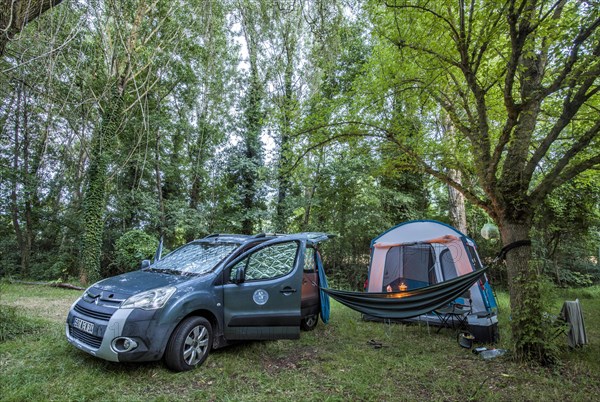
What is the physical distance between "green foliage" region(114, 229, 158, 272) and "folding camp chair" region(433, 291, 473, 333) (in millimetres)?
7885

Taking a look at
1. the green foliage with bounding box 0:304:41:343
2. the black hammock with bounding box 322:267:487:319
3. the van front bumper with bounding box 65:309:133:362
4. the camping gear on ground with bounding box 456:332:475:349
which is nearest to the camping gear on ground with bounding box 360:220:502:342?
the camping gear on ground with bounding box 456:332:475:349

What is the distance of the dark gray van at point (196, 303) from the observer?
291cm

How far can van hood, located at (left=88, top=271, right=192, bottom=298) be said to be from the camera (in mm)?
3156

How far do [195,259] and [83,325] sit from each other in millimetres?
1277

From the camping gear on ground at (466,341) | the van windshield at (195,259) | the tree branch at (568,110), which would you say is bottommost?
the camping gear on ground at (466,341)

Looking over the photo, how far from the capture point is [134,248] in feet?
31.1

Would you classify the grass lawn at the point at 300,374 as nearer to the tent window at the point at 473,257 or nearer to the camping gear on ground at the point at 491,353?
the camping gear on ground at the point at 491,353

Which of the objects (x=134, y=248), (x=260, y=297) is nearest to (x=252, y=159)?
(x=134, y=248)

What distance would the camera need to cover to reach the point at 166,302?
10.0 ft

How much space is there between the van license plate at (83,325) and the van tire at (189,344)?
715 mm

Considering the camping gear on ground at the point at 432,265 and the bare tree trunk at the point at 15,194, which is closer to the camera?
the camping gear on ground at the point at 432,265

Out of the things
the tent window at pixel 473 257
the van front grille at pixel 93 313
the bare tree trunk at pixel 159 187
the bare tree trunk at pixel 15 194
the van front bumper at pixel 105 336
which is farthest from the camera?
the bare tree trunk at pixel 159 187

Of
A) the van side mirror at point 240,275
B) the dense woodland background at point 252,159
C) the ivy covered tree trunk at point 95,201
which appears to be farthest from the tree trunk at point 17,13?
the ivy covered tree trunk at point 95,201

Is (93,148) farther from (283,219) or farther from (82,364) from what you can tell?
(82,364)
